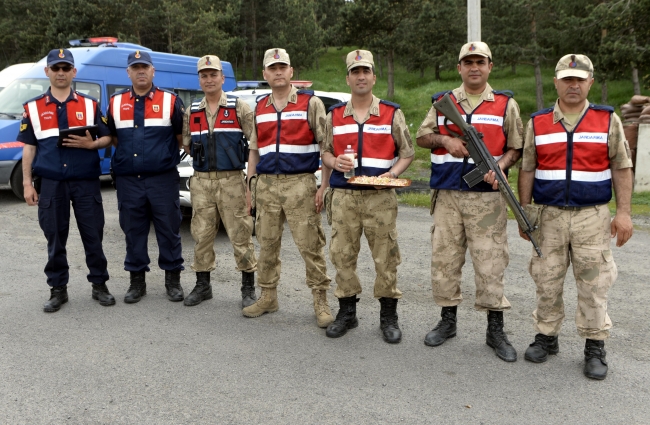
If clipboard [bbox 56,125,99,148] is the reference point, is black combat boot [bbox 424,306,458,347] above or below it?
below

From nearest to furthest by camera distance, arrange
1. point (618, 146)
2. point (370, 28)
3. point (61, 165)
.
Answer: point (618, 146) → point (61, 165) → point (370, 28)

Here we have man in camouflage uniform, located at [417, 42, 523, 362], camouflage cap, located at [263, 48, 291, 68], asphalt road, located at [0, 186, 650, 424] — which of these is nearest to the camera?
asphalt road, located at [0, 186, 650, 424]

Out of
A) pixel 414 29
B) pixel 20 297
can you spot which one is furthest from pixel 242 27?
pixel 20 297

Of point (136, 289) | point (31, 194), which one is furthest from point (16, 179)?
point (136, 289)

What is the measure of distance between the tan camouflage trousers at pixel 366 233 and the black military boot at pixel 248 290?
965 mm

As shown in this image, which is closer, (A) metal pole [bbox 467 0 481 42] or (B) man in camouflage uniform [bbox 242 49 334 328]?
(B) man in camouflage uniform [bbox 242 49 334 328]

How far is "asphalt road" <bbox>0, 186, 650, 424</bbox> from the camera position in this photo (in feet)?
10.6

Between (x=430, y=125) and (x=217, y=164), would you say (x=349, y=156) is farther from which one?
(x=217, y=164)

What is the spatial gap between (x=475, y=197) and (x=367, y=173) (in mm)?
758

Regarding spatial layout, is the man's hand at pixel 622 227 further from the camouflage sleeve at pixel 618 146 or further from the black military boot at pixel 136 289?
the black military boot at pixel 136 289

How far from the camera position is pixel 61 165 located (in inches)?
190

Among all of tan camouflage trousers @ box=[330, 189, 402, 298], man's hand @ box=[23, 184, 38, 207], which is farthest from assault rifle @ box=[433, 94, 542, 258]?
man's hand @ box=[23, 184, 38, 207]

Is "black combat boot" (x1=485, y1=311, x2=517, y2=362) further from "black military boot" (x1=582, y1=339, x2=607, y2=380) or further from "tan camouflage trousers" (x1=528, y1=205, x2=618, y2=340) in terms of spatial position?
"black military boot" (x1=582, y1=339, x2=607, y2=380)

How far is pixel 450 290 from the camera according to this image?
416 centimetres
